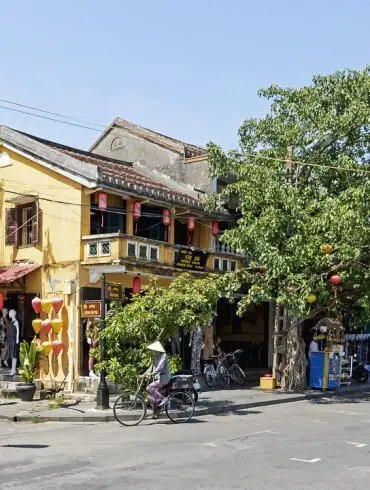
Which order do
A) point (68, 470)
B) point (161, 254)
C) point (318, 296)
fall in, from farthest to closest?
1. point (161, 254)
2. point (318, 296)
3. point (68, 470)

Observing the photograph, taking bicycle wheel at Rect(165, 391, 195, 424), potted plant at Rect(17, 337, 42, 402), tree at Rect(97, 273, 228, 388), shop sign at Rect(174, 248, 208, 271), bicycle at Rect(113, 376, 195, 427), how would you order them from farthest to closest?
shop sign at Rect(174, 248, 208, 271), potted plant at Rect(17, 337, 42, 402), tree at Rect(97, 273, 228, 388), bicycle wheel at Rect(165, 391, 195, 424), bicycle at Rect(113, 376, 195, 427)

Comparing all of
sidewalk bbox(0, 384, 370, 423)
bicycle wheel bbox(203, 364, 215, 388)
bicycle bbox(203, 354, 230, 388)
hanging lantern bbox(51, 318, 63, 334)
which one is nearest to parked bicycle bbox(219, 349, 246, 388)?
bicycle bbox(203, 354, 230, 388)

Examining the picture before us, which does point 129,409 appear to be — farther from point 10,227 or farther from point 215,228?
point 215,228

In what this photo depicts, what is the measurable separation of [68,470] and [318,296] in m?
11.8

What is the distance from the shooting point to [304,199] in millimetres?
18344

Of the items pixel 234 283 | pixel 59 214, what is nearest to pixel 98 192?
pixel 59 214

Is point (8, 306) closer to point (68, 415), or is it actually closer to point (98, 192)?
point (98, 192)

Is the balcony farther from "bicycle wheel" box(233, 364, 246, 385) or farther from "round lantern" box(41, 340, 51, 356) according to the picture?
"bicycle wheel" box(233, 364, 246, 385)

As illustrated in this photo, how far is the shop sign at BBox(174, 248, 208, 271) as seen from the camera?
21047 millimetres

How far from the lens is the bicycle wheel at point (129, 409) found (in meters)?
13.3

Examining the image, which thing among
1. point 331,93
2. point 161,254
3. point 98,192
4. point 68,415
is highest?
point 331,93

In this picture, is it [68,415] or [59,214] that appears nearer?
[68,415]

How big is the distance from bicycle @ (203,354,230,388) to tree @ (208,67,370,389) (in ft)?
6.95

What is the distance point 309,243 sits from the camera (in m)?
17.4
